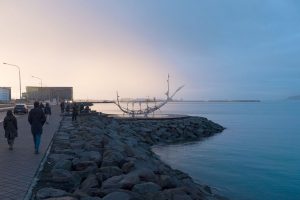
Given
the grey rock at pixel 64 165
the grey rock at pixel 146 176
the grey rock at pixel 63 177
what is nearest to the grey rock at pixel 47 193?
the grey rock at pixel 63 177

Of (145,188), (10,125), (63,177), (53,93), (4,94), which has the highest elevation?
(53,93)

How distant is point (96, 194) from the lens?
938 cm

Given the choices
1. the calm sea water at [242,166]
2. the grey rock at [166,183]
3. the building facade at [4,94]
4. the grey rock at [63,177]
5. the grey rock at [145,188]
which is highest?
the building facade at [4,94]

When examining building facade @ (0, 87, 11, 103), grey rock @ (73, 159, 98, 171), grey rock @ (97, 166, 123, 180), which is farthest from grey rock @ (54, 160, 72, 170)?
building facade @ (0, 87, 11, 103)

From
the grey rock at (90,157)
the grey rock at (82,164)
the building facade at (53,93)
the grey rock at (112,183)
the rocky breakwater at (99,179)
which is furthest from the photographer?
the building facade at (53,93)

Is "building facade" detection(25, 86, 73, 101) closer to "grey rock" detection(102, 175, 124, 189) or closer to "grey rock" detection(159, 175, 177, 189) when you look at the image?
"grey rock" detection(159, 175, 177, 189)

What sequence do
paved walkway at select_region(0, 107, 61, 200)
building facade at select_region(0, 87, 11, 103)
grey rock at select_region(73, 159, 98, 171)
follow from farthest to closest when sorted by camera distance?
1. building facade at select_region(0, 87, 11, 103)
2. grey rock at select_region(73, 159, 98, 171)
3. paved walkway at select_region(0, 107, 61, 200)

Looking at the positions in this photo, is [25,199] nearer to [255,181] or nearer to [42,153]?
[42,153]

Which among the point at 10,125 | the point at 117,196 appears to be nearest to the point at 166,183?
the point at 117,196

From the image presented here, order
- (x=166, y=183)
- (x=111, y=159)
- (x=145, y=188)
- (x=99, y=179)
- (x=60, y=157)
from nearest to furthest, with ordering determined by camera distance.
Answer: (x=145, y=188)
(x=99, y=179)
(x=166, y=183)
(x=60, y=157)
(x=111, y=159)

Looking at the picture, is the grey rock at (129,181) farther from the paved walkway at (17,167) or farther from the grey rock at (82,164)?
the paved walkway at (17,167)

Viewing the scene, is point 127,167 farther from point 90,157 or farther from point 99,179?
point 99,179

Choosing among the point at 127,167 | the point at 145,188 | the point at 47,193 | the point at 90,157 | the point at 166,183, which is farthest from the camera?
the point at 90,157

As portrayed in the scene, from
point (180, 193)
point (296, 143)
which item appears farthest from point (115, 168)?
point (296, 143)
